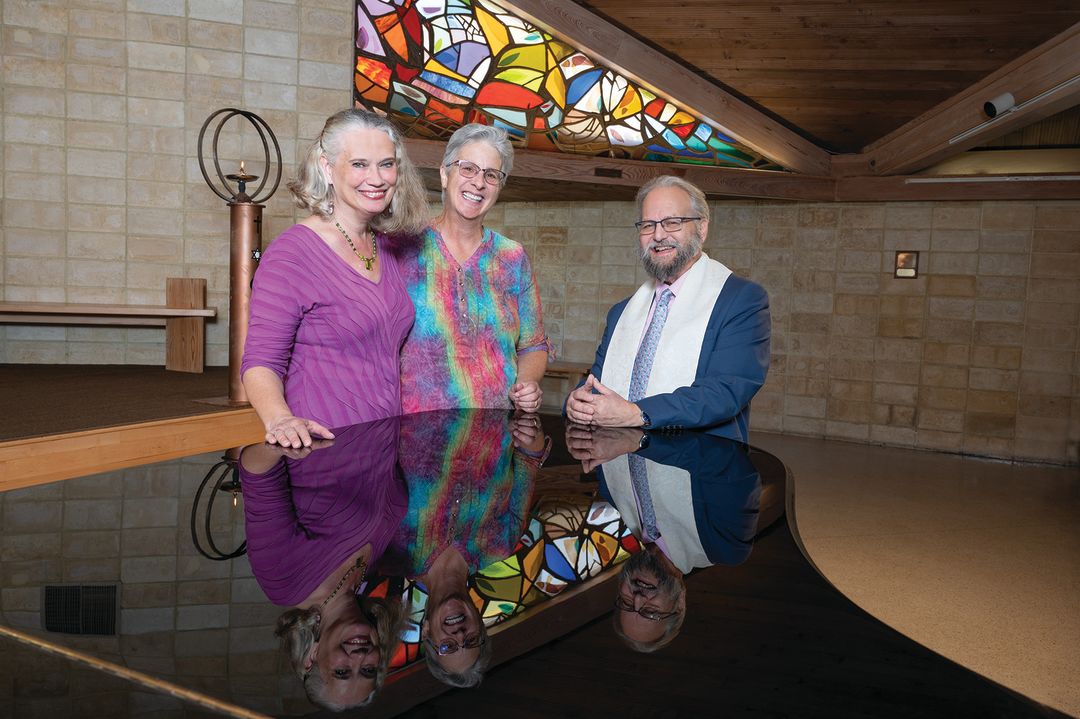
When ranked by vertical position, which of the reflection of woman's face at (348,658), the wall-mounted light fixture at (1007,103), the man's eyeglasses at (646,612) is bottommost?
the man's eyeglasses at (646,612)

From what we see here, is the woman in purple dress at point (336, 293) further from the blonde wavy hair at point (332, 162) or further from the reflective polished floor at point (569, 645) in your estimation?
the reflective polished floor at point (569, 645)

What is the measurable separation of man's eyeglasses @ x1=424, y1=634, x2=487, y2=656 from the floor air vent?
29 cm

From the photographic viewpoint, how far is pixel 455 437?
6.17 feet

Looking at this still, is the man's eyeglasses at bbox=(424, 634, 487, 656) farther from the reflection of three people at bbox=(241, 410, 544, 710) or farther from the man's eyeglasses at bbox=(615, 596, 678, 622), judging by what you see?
the man's eyeglasses at bbox=(615, 596, 678, 622)

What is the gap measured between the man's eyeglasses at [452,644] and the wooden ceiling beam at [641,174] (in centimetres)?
563

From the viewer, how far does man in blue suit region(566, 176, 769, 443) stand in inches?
86.9

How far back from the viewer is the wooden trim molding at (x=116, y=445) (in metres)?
2.99

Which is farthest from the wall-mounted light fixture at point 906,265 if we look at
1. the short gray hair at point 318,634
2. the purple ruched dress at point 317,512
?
the short gray hair at point 318,634

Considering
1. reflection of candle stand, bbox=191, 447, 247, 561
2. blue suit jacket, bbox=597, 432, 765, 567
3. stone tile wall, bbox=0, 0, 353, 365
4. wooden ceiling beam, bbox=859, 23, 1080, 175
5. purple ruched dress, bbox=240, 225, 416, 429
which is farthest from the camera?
stone tile wall, bbox=0, 0, 353, 365

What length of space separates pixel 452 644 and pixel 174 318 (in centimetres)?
Result: 564

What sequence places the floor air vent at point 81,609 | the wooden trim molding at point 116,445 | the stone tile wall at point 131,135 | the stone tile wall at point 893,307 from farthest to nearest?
the stone tile wall at point 893,307, the stone tile wall at point 131,135, the wooden trim molding at point 116,445, the floor air vent at point 81,609

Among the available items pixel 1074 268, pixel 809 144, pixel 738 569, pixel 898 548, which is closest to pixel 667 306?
pixel 738 569

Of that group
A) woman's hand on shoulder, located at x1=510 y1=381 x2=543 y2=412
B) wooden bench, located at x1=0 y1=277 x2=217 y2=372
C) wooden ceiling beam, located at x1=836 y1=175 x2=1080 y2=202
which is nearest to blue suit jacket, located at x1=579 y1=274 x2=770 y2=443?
woman's hand on shoulder, located at x1=510 y1=381 x2=543 y2=412

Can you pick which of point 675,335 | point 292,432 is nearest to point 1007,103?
point 675,335
